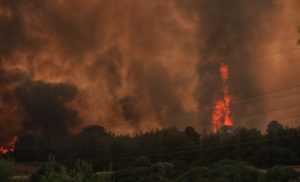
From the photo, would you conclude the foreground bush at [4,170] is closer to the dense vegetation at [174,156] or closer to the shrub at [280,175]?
the dense vegetation at [174,156]

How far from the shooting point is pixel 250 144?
283ft

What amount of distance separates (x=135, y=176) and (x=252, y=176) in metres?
16.5

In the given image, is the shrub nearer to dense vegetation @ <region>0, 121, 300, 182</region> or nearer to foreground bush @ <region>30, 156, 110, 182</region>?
dense vegetation @ <region>0, 121, 300, 182</region>

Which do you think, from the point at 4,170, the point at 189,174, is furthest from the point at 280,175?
the point at 4,170

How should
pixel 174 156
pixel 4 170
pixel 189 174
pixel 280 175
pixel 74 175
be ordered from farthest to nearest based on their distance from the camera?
1. pixel 174 156
2. pixel 189 174
3. pixel 280 175
4. pixel 4 170
5. pixel 74 175

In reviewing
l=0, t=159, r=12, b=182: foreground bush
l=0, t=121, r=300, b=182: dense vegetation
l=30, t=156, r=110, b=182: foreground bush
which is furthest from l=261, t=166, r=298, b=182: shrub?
l=0, t=159, r=12, b=182: foreground bush

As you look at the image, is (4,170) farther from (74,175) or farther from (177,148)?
(177,148)

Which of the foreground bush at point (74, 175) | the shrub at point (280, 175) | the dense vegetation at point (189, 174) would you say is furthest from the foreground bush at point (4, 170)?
the shrub at point (280, 175)

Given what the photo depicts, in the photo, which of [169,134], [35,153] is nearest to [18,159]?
[35,153]

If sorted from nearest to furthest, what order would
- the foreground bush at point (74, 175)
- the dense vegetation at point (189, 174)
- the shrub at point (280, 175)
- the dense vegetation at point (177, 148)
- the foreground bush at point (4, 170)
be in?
the foreground bush at point (74, 175)
the dense vegetation at point (189, 174)
the foreground bush at point (4, 170)
the shrub at point (280, 175)
the dense vegetation at point (177, 148)

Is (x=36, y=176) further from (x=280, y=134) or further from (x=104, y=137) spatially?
(x=104, y=137)

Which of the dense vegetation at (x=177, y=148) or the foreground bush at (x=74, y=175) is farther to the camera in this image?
the dense vegetation at (x=177, y=148)

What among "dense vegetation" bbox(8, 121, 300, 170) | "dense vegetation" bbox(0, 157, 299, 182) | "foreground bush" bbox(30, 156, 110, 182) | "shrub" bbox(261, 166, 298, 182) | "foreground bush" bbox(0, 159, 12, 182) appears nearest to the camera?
"foreground bush" bbox(30, 156, 110, 182)

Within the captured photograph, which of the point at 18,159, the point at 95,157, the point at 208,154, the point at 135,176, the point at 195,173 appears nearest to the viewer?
the point at 195,173
